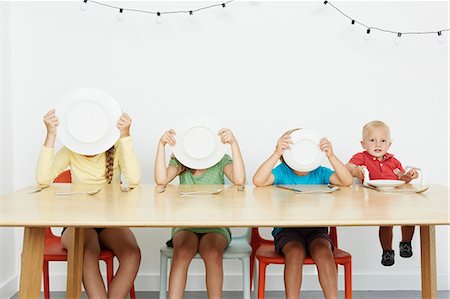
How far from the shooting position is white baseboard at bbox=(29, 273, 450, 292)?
10.1 feet

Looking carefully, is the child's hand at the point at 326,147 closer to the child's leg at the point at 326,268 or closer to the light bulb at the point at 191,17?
the child's leg at the point at 326,268

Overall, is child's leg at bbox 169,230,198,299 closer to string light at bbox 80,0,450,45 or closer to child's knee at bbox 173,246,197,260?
child's knee at bbox 173,246,197,260

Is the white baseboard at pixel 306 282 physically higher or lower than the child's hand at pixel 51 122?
lower

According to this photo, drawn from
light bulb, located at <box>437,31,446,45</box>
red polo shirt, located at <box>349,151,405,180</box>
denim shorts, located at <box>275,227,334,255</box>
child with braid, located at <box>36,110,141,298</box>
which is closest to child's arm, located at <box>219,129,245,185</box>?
denim shorts, located at <box>275,227,334,255</box>

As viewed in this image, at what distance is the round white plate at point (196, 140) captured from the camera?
7.71 feet

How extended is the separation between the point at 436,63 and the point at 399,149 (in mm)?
489

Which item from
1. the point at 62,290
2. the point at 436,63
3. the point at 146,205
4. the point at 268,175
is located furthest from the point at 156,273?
the point at 436,63

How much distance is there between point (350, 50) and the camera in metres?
3.05

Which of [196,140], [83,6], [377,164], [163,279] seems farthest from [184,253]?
[83,6]

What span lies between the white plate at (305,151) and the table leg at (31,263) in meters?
1.01

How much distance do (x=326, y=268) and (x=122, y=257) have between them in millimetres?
761

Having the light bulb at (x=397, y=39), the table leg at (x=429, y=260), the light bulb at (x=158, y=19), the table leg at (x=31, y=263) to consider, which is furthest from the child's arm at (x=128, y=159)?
the light bulb at (x=397, y=39)

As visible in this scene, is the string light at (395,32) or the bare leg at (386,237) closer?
the bare leg at (386,237)

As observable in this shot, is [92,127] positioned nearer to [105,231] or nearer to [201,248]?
[105,231]
